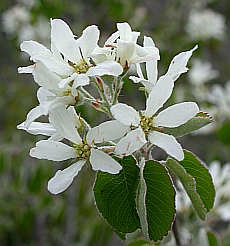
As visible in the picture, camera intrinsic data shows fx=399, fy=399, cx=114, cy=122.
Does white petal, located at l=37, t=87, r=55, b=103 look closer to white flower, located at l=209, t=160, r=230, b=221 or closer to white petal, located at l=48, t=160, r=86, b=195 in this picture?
white petal, located at l=48, t=160, r=86, b=195

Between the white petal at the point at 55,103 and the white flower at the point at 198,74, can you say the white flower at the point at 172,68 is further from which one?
the white flower at the point at 198,74

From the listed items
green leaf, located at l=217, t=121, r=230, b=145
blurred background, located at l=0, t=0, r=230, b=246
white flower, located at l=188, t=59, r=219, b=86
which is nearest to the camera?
green leaf, located at l=217, t=121, r=230, b=145

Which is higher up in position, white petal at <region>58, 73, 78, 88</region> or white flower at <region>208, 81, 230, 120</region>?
white petal at <region>58, 73, 78, 88</region>

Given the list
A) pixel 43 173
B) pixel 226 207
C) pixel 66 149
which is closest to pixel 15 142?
pixel 43 173

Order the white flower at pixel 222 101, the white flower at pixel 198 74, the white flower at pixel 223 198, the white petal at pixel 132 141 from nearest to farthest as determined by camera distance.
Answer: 1. the white petal at pixel 132 141
2. the white flower at pixel 223 198
3. the white flower at pixel 222 101
4. the white flower at pixel 198 74

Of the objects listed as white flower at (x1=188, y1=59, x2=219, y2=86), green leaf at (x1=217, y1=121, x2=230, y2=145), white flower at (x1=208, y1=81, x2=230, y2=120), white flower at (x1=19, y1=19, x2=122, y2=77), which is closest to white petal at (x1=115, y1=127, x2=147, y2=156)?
white flower at (x1=19, y1=19, x2=122, y2=77)

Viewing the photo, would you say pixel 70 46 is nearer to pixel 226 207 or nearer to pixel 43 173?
pixel 226 207

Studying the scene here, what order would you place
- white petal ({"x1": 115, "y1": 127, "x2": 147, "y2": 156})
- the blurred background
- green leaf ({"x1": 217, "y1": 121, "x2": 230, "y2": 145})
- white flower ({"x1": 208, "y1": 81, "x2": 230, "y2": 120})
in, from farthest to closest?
1. the blurred background
2. white flower ({"x1": 208, "y1": 81, "x2": 230, "y2": 120})
3. green leaf ({"x1": 217, "y1": 121, "x2": 230, "y2": 145})
4. white petal ({"x1": 115, "y1": 127, "x2": 147, "y2": 156})

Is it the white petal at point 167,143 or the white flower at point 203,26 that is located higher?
the white petal at point 167,143

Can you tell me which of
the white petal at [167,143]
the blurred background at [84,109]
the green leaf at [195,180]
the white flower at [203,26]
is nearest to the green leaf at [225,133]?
the blurred background at [84,109]

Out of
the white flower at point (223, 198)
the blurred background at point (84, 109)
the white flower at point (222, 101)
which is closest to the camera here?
the white flower at point (223, 198)
